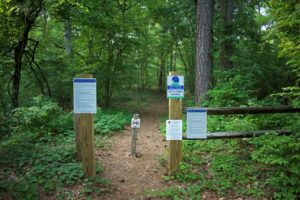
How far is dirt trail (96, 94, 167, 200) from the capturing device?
479 cm

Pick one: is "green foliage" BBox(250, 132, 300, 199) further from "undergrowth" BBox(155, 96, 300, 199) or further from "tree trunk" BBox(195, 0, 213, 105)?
"tree trunk" BBox(195, 0, 213, 105)

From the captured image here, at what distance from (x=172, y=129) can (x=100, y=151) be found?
2396mm

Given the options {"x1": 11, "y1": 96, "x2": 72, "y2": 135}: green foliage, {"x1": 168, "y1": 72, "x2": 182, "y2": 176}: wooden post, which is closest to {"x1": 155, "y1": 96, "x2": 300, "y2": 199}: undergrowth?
{"x1": 168, "y1": 72, "x2": 182, "y2": 176}: wooden post

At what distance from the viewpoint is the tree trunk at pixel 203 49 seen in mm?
9312

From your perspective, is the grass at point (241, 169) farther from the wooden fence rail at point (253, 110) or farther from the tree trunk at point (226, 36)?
the tree trunk at point (226, 36)

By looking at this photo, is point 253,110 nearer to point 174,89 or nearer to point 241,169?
point 241,169

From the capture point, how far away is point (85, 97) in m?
4.74

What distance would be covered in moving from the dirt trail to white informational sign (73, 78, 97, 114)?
4.68ft

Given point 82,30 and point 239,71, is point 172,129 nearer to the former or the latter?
point 239,71

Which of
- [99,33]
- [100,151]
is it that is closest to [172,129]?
[100,151]

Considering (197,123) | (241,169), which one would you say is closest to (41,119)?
(197,123)

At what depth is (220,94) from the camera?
8227 millimetres

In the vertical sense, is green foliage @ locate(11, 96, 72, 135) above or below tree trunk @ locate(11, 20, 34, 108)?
below

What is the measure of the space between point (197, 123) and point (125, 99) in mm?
10180
